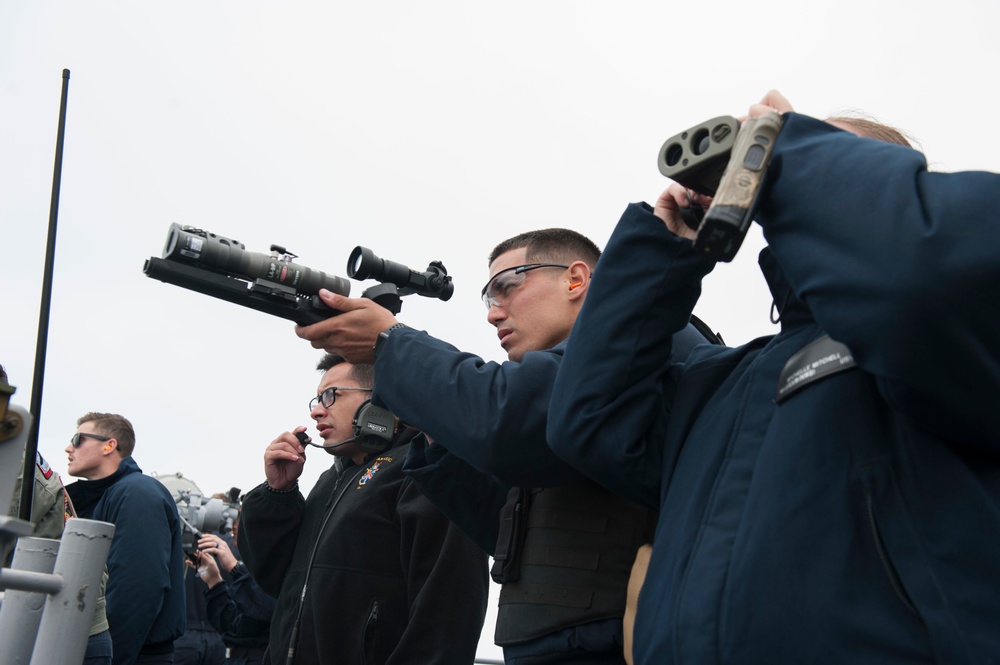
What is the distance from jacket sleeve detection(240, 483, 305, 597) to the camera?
4.87 m

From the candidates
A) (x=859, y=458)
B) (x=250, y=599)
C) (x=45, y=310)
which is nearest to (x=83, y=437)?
(x=250, y=599)

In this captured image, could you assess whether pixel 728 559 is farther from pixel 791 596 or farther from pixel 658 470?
pixel 658 470

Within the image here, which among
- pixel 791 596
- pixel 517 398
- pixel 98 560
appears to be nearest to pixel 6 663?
pixel 98 560

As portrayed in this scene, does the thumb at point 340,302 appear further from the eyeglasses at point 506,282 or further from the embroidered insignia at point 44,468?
the embroidered insignia at point 44,468

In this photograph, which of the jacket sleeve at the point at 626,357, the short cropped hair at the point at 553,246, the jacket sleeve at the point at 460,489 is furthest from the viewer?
the short cropped hair at the point at 553,246

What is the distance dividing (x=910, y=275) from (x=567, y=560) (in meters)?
1.49

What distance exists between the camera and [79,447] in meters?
6.66

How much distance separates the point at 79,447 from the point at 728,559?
5887 mm

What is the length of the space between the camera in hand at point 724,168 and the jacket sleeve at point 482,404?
809mm

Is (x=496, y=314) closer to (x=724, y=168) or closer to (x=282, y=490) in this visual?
(x=724, y=168)

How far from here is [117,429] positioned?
6773 millimetres

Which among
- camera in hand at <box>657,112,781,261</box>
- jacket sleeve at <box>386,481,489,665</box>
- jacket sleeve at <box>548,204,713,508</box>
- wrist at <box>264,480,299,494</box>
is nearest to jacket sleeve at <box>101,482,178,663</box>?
wrist at <box>264,480,299,494</box>

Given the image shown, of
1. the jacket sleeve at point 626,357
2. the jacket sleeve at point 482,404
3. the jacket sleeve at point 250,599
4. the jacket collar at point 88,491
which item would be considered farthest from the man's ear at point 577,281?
the jacket collar at point 88,491

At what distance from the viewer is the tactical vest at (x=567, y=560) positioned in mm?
2734
